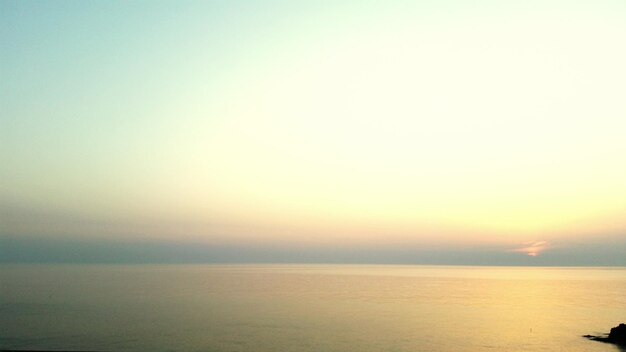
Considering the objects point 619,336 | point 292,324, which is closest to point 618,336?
point 619,336

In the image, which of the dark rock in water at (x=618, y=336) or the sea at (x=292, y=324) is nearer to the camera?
the sea at (x=292, y=324)

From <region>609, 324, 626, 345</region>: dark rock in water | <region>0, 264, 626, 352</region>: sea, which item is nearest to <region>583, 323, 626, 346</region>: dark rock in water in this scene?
<region>609, 324, 626, 345</region>: dark rock in water

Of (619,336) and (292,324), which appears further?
(292,324)

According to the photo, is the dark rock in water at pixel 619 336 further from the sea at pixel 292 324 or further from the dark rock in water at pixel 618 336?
the sea at pixel 292 324

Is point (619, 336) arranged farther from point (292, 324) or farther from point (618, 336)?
point (292, 324)

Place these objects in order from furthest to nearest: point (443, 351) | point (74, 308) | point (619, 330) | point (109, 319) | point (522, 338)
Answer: point (74, 308) < point (109, 319) < point (522, 338) < point (619, 330) < point (443, 351)

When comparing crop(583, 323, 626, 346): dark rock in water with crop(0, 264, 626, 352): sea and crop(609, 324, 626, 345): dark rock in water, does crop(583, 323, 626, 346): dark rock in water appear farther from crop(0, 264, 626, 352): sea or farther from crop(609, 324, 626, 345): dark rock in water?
crop(0, 264, 626, 352): sea

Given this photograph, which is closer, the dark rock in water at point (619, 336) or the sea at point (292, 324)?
the sea at point (292, 324)

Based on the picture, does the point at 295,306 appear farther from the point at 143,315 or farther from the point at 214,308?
the point at 143,315

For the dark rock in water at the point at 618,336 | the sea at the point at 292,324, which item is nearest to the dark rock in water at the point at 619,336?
the dark rock in water at the point at 618,336

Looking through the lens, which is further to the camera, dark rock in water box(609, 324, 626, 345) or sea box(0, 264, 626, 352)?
dark rock in water box(609, 324, 626, 345)

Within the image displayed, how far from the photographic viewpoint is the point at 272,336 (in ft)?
172

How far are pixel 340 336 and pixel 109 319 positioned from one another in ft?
96.9

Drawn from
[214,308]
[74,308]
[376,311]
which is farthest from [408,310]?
[74,308]
